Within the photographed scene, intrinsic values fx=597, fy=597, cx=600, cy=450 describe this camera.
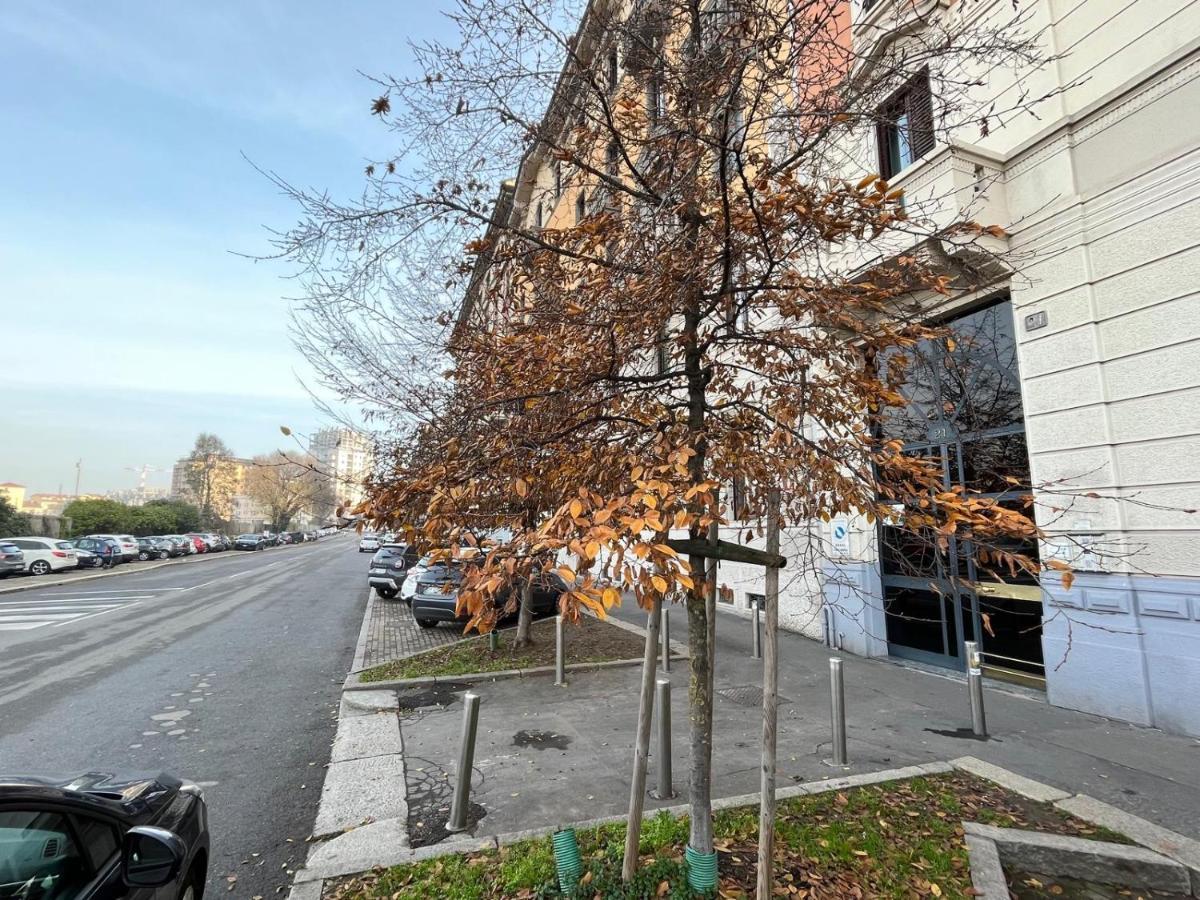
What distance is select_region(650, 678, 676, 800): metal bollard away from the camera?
16.1ft

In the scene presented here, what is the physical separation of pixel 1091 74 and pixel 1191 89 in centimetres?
124

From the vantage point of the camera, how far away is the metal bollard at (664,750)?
16.1 ft

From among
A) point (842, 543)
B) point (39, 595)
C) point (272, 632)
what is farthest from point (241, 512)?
point (842, 543)

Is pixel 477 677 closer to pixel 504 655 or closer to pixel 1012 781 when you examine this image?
pixel 504 655

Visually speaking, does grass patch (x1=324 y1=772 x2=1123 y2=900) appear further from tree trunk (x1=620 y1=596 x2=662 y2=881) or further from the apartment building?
the apartment building

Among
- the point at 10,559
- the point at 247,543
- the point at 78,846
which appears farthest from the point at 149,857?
the point at 247,543

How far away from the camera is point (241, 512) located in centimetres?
10062

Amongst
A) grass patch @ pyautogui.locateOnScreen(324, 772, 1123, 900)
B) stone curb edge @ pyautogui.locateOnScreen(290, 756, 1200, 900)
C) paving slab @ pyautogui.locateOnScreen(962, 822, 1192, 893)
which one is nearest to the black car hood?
stone curb edge @ pyautogui.locateOnScreen(290, 756, 1200, 900)

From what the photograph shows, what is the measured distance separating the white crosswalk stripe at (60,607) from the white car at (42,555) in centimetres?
853

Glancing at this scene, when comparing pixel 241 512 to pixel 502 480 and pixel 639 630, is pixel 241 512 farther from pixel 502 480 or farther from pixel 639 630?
pixel 502 480

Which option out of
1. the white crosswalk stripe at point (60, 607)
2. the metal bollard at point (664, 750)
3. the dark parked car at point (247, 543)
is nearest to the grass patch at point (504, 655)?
the metal bollard at point (664, 750)

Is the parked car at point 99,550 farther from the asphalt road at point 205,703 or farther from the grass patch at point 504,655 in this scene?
the grass patch at point 504,655

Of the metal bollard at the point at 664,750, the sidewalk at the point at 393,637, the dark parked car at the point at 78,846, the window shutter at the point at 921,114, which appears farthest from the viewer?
the sidewalk at the point at 393,637

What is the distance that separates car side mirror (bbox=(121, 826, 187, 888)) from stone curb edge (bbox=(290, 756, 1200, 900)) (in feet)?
5.12
